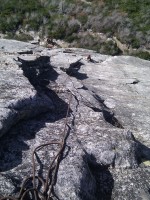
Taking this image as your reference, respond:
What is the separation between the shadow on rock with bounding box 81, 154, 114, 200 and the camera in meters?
6.41

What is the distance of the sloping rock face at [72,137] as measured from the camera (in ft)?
19.7

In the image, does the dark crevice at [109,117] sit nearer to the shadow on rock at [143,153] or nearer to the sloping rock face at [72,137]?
the sloping rock face at [72,137]

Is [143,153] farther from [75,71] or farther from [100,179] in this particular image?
[75,71]

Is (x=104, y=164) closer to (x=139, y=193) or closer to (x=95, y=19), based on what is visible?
(x=139, y=193)

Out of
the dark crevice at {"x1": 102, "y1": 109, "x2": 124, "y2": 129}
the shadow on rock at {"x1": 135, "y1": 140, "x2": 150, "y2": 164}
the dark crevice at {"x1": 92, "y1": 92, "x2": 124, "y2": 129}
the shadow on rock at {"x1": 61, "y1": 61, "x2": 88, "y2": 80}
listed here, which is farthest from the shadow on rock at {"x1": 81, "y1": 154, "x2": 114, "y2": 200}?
→ the shadow on rock at {"x1": 61, "y1": 61, "x2": 88, "y2": 80}

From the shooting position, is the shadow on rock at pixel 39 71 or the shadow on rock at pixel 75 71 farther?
the shadow on rock at pixel 75 71

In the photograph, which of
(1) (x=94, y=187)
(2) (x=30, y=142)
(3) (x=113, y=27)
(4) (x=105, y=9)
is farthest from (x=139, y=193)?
(4) (x=105, y=9)

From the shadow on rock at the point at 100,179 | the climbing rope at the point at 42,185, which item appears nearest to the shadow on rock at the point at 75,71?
the shadow on rock at the point at 100,179

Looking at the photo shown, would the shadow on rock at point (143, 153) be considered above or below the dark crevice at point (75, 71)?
above

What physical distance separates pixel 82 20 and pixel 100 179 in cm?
2482

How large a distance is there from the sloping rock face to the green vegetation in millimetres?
15979

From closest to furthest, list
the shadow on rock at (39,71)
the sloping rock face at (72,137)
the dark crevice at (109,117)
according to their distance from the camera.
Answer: the sloping rock face at (72,137), the dark crevice at (109,117), the shadow on rock at (39,71)

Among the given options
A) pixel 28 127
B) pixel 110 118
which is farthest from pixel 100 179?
pixel 110 118

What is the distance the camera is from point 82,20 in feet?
98.4
